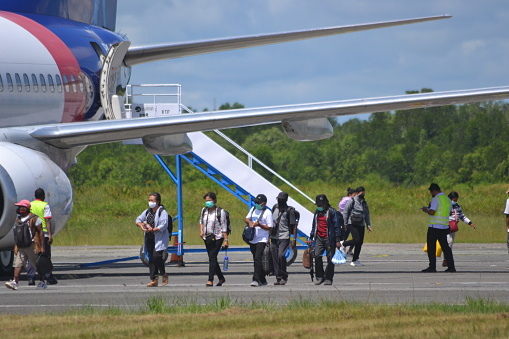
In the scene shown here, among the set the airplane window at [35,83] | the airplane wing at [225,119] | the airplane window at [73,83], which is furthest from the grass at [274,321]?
the airplane window at [73,83]

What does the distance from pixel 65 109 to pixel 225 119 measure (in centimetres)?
405

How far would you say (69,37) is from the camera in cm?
2112

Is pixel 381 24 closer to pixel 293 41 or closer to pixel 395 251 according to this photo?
pixel 293 41

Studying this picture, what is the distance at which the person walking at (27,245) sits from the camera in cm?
1600

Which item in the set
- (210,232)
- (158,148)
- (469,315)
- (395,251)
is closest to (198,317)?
(469,315)

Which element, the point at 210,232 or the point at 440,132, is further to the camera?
the point at 440,132

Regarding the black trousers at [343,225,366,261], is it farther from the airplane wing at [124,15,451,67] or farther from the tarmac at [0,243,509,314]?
the airplane wing at [124,15,451,67]

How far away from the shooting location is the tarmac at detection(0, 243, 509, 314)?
1388 cm

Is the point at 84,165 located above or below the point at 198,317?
above

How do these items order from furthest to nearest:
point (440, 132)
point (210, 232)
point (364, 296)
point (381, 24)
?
point (440, 132), point (381, 24), point (210, 232), point (364, 296)

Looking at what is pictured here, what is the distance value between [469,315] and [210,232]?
6.09 meters

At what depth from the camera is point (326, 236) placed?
1669 centimetres

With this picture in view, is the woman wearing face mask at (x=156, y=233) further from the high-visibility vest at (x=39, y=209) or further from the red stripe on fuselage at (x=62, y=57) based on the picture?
the red stripe on fuselage at (x=62, y=57)

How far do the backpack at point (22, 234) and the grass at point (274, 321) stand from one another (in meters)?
3.88
